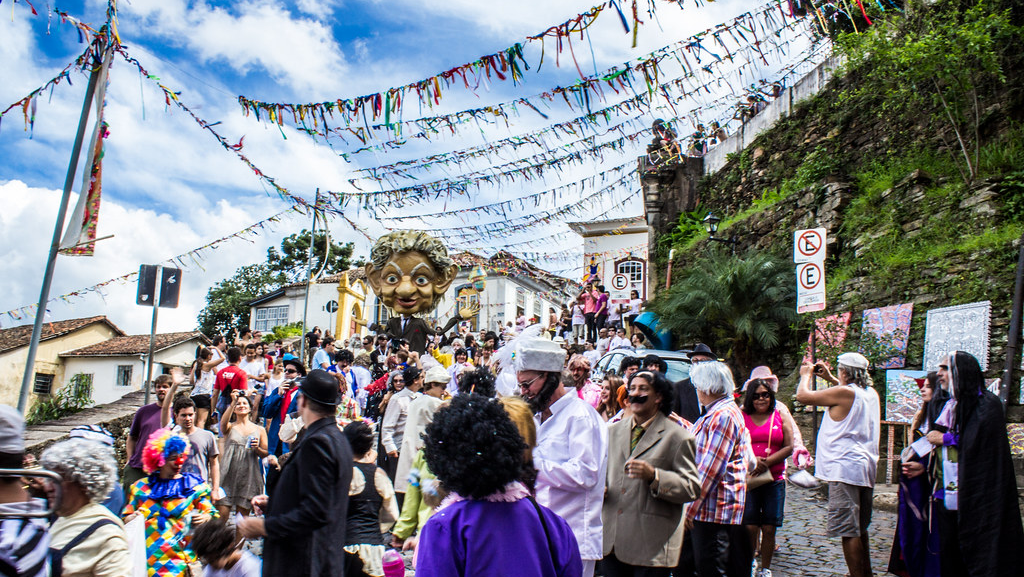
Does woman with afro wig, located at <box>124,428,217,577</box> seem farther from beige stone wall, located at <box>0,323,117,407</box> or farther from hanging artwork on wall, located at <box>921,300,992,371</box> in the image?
beige stone wall, located at <box>0,323,117,407</box>

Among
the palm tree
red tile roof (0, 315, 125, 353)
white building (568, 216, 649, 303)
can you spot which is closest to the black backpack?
the palm tree

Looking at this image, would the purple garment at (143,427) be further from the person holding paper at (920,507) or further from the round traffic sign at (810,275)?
the round traffic sign at (810,275)

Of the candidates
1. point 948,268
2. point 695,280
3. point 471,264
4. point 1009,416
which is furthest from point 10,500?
point 471,264

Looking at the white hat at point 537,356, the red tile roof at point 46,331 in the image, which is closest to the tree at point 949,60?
the white hat at point 537,356

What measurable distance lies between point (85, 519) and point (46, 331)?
37.2 meters

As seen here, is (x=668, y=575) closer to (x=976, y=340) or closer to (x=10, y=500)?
(x=10, y=500)

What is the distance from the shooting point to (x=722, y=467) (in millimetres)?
4500

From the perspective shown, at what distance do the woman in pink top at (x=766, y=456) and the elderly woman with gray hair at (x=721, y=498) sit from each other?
76 centimetres

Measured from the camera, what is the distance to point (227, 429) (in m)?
7.43

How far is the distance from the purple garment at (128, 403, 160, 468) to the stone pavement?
564 centimetres

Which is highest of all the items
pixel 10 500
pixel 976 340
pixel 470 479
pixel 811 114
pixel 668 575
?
pixel 811 114

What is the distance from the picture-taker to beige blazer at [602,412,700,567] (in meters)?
3.93

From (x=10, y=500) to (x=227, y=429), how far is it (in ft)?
16.9

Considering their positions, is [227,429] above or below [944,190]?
below
